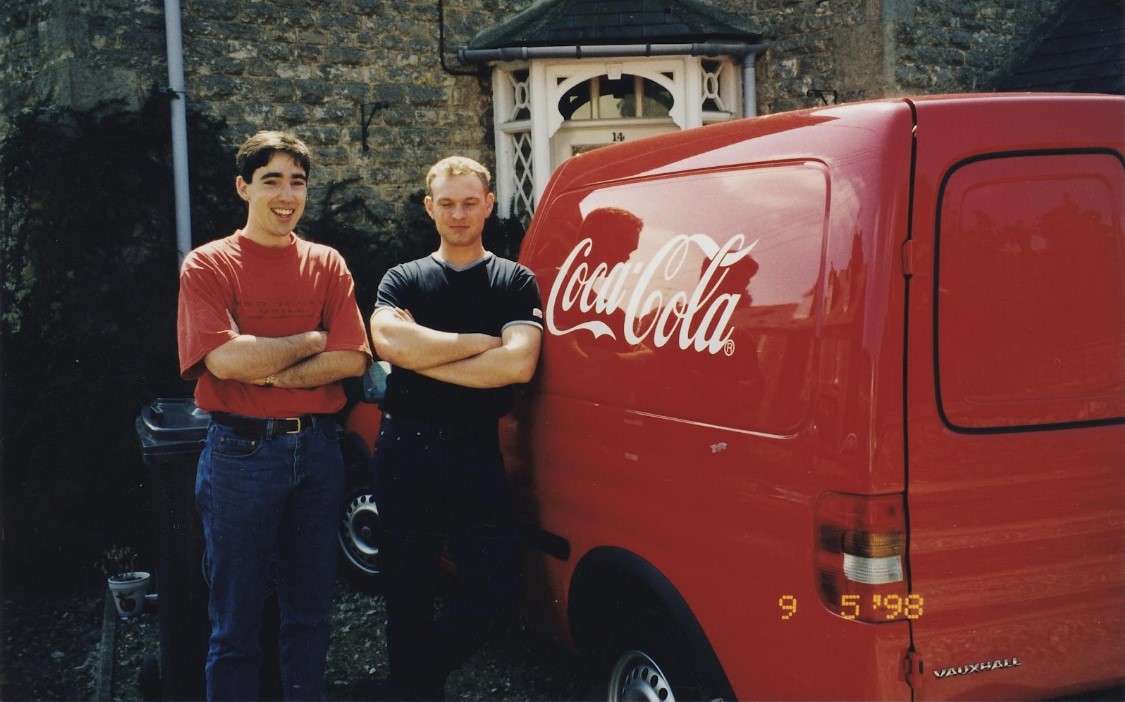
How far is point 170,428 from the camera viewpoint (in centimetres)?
373

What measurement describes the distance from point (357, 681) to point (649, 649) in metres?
1.92

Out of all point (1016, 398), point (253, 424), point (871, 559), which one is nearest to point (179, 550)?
point (253, 424)

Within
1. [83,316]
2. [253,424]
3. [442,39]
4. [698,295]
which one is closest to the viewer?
[698,295]

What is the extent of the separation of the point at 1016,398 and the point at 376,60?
7.32m

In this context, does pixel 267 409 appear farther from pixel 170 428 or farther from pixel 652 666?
pixel 652 666

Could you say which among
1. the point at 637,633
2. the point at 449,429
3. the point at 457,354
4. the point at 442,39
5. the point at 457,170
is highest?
the point at 442,39

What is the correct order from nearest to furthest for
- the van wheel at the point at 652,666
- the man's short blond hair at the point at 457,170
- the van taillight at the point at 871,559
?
1. the van taillight at the point at 871,559
2. the van wheel at the point at 652,666
3. the man's short blond hair at the point at 457,170

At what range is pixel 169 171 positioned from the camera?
7.56m

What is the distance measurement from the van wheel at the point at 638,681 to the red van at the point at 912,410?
0.21 meters

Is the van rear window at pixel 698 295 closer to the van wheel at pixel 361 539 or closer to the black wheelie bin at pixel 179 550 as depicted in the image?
the black wheelie bin at pixel 179 550

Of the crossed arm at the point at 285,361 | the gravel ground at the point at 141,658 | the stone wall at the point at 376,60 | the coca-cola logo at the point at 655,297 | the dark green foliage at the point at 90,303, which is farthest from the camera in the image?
the stone wall at the point at 376,60

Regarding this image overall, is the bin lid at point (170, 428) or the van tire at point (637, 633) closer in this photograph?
the van tire at point (637, 633)

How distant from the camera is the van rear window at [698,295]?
264cm

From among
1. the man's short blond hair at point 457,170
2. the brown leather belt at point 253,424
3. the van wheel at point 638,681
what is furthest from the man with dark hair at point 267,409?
the van wheel at point 638,681
